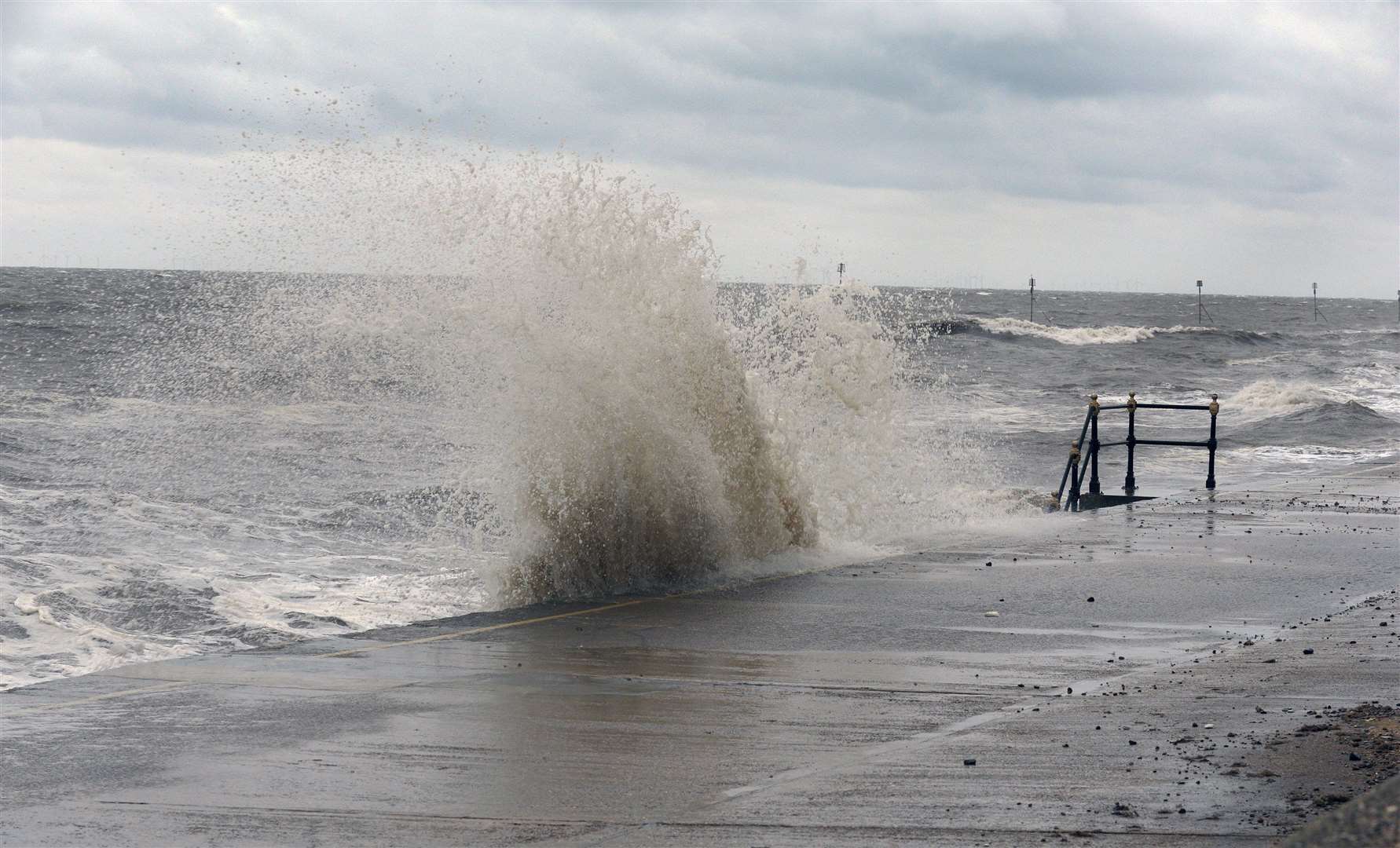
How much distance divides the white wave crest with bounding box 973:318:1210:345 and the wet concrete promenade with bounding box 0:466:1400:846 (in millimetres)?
Answer: 70218

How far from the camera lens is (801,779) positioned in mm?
6184

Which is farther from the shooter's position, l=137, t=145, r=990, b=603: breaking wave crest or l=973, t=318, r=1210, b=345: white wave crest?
l=973, t=318, r=1210, b=345: white wave crest

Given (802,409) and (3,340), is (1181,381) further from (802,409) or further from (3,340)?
(802,409)

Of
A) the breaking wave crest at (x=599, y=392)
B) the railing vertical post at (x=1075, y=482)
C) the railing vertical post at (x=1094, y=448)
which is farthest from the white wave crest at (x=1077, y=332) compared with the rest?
the breaking wave crest at (x=599, y=392)

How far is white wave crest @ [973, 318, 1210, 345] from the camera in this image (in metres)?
80.5

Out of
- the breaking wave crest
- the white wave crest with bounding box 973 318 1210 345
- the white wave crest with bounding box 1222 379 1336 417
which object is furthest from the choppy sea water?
the white wave crest with bounding box 973 318 1210 345

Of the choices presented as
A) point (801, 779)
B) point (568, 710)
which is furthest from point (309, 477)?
point (801, 779)

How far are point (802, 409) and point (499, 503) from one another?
4.06 meters

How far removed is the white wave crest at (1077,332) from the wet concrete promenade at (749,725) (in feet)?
230

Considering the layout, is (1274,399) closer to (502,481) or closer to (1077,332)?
(502,481)

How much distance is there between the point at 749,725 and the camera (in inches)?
282

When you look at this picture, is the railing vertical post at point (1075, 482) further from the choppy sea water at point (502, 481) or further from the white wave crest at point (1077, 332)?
the white wave crest at point (1077, 332)

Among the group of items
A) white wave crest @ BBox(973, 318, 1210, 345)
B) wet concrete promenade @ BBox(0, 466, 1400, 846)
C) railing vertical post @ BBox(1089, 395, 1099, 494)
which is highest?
white wave crest @ BBox(973, 318, 1210, 345)

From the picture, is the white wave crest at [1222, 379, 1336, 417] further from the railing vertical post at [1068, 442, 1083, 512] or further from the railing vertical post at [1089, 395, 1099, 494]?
the railing vertical post at [1068, 442, 1083, 512]
